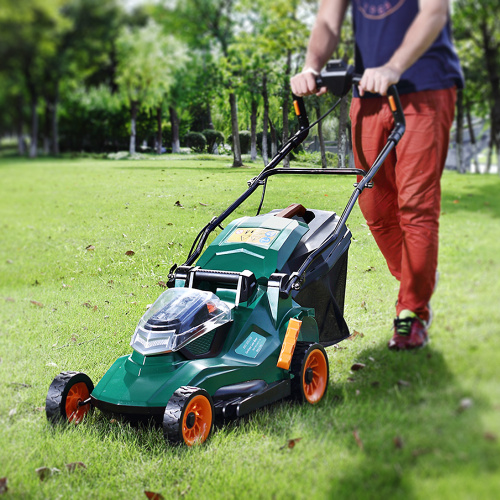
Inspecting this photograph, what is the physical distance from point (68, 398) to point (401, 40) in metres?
2.34

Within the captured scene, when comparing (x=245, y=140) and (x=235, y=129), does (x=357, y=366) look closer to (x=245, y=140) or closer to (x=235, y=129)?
(x=245, y=140)

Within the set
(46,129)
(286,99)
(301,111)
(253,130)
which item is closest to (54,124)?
(46,129)

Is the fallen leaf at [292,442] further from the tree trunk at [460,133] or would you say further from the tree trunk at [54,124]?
the tree trunk at [54,124]

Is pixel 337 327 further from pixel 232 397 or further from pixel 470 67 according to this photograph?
pixel 470 67

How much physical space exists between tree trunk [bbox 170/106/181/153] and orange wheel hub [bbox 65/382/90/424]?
2227 millimetres

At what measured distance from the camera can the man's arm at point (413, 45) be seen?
7.87 ft

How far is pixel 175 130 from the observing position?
15.4ft

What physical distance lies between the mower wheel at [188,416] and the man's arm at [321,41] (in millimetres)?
1634

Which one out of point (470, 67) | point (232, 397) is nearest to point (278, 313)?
point (232, 397)

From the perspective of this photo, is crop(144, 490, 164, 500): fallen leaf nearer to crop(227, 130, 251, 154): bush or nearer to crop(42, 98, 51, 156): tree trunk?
crop(227, 130, 251, 154): bush

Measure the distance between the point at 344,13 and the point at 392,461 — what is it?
202 cm

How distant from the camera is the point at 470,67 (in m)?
2.55

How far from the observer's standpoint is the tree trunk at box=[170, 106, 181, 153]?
457 cm

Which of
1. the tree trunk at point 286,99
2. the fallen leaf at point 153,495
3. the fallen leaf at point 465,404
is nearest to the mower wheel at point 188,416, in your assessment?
the fallen leaf at point 153,495
